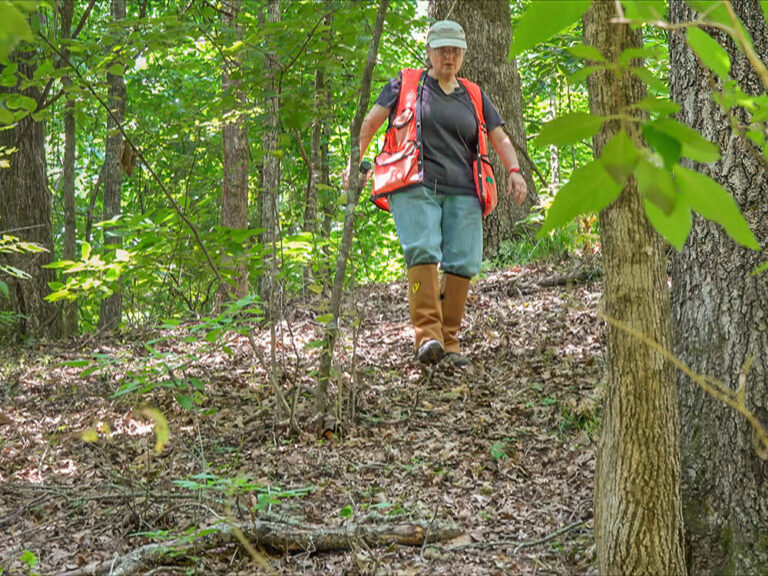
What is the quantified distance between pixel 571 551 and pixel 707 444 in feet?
2.09

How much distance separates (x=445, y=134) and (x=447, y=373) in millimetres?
1567

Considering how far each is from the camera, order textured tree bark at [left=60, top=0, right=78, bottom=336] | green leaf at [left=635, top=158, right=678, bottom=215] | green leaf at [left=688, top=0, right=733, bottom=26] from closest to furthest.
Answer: green leaf at [left=635, top=158, right=678, bottom=215]
green leaf at [left=688, top=0, right=733, bottom=26]
textured tree bark at [left=60, top=0, right=78, bottom=336]

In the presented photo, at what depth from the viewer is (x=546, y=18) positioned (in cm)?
96

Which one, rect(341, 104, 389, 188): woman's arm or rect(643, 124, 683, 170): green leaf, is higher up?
rect(341, 104, 389, 188): woman's arm

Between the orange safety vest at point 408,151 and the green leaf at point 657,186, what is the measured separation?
4264 mm

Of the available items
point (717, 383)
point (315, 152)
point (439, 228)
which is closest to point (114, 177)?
point (315, 152)

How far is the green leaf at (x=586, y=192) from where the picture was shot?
955 mm

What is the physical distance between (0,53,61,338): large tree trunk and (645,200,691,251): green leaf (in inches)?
282

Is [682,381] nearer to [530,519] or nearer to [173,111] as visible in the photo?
[530,519]

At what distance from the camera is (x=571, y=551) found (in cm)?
290

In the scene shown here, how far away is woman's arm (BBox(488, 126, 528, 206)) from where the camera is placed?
523 cm

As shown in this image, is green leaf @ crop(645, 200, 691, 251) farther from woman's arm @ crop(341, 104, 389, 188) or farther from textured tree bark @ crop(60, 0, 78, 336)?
textured tree bark @ crop(60, 0, 78, 336)

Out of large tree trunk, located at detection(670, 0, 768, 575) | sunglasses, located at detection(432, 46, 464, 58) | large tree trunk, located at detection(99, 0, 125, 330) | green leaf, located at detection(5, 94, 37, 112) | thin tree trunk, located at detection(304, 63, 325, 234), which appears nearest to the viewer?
large tree trunk, located at detection(670, 0, 768, 575)

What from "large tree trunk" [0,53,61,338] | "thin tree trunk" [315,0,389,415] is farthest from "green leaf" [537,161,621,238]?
"large tree trunk" [0,53,61,338]
